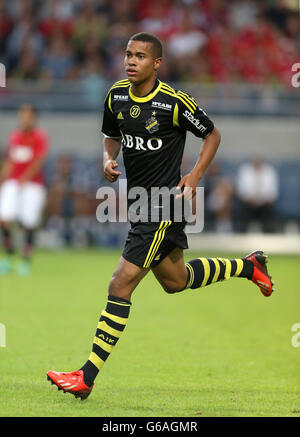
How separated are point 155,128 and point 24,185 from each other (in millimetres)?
8363

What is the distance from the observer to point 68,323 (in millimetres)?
8688

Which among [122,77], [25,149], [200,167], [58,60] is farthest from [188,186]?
[58,60]

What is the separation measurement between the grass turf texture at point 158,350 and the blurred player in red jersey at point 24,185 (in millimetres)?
1128

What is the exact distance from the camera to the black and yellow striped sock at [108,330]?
555 cm

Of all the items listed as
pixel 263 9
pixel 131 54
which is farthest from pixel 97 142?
pixel 131 54

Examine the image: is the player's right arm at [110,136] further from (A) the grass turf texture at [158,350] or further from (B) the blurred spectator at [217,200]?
(B) the blurred spectator at [217,200]

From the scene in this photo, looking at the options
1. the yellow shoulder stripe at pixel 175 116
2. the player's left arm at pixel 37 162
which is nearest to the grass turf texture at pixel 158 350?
the player's left arm at pixel 37 162

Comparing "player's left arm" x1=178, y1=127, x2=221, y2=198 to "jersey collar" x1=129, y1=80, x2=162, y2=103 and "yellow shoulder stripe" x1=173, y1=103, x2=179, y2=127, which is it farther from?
"jersey collar" x1=129, y1=80, x2=162, y2=103

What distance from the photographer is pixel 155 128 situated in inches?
229

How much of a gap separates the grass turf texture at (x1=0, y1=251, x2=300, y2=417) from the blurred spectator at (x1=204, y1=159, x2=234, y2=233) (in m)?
4.97

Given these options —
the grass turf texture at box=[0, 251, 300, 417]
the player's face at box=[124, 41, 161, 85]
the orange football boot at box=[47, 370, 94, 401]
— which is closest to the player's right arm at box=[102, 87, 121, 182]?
the player's face at box=[124, 41, 161, 85]

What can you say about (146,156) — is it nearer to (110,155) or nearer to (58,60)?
(110,155)

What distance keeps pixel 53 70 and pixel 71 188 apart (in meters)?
3.02
